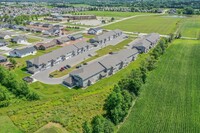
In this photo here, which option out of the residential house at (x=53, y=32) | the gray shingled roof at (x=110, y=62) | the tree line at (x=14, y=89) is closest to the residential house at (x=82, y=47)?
the gray shingled roof at (x=110, y=62)

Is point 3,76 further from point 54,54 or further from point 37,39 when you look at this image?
point 37,39

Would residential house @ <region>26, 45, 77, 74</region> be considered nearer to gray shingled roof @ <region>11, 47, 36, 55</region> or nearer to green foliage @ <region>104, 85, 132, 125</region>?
gray shingled roof @ <region>11, 47, 36, 55</region>

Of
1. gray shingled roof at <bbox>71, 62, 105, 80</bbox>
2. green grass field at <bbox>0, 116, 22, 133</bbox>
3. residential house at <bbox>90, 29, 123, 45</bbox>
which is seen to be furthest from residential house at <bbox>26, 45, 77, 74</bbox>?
green grass field at <bbox>0, 116, 22, 133</bbox>

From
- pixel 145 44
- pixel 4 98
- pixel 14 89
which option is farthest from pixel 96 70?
pixel 145 44

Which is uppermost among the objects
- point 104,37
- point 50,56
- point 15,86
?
point 104,37

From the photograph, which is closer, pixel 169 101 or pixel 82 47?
pixel 169 101

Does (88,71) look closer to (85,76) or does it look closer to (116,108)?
(85,76)
